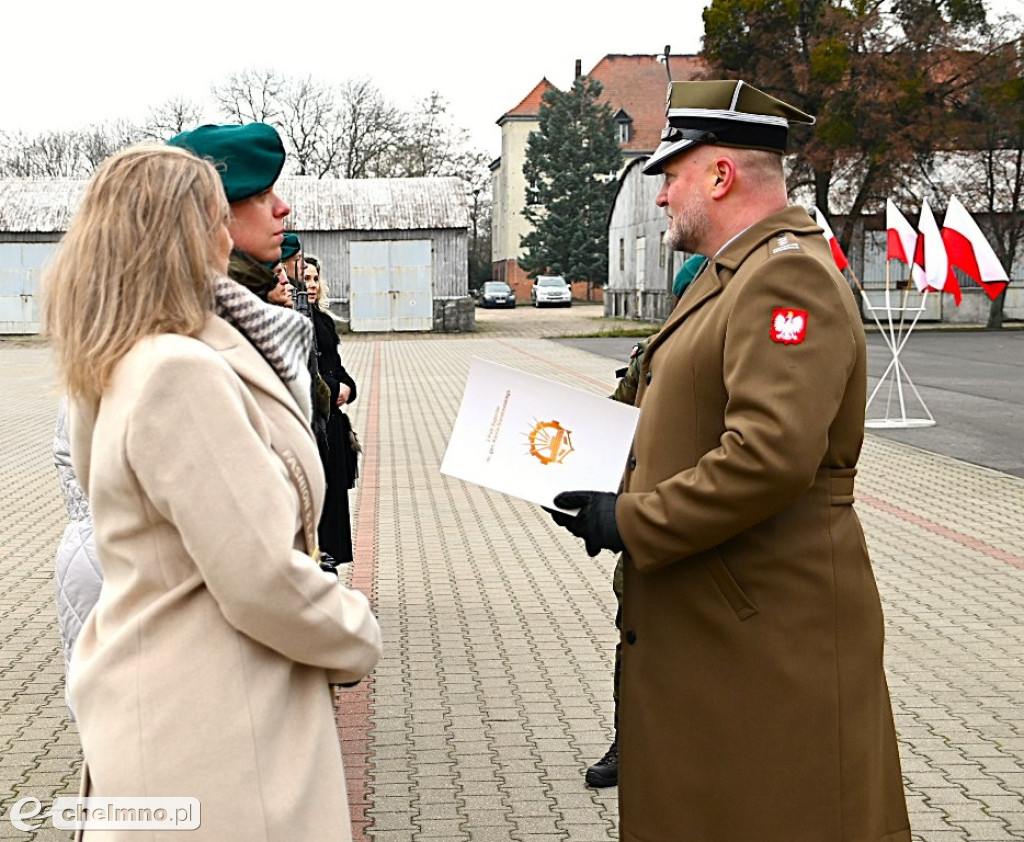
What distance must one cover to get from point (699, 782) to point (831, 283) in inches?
40.1

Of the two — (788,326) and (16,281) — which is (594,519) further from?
(16,281)

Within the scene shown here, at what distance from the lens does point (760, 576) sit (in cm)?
273

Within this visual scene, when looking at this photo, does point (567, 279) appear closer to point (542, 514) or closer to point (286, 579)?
point (542, 514)

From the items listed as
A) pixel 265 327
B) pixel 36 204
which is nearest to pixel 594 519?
pixel 265 327

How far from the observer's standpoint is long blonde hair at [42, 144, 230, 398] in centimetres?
213

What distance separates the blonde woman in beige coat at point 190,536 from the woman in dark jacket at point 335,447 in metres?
3.84

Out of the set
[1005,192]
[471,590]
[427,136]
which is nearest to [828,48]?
[1005,192]

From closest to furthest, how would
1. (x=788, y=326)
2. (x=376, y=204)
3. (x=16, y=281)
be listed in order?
(x=788, y=326) → (x=16, y=281) → (x=376, y=204)

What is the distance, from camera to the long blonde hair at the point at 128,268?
213 centimetres

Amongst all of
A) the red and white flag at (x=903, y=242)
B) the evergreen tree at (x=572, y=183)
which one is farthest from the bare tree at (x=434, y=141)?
the red and white flag at (x=903, y=242)

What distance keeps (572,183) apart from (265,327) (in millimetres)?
71253

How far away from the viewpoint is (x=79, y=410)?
2.24 metres

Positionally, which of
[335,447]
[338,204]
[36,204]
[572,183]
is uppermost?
[572,183]

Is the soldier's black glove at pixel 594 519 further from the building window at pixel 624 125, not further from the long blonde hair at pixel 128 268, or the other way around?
the building window at pixel 624 125
